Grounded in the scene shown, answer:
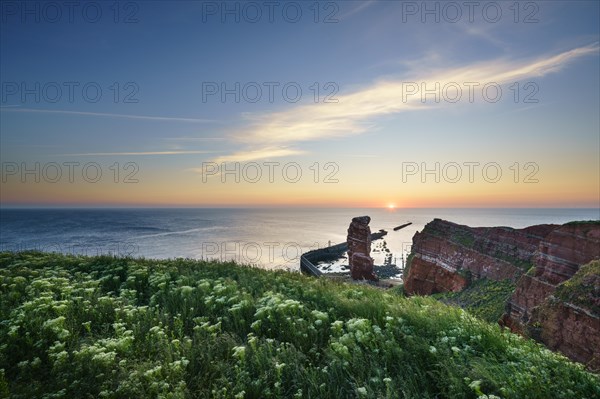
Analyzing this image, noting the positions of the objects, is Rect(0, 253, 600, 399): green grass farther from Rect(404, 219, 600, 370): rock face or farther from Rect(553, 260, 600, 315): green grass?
Rect(553, 260, 600, 315): green grass

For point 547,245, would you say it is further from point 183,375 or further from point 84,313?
point 84,313

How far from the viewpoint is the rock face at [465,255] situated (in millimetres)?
22219

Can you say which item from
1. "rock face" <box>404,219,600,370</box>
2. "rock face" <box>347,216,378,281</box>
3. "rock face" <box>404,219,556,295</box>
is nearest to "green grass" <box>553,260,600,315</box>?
Result: "rock face" <box>404,219,600,370</box>

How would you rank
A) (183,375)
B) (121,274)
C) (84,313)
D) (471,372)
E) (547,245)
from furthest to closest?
(547,245)
(121,274)
(84,313)
(183,375)
(471,372)

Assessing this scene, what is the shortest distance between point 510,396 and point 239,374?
3.72 metres

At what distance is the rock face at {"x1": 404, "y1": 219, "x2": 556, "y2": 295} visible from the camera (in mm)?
22219

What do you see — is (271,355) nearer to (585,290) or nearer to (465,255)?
(585,290)

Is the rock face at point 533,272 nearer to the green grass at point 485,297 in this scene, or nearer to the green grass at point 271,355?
the green grass at point 485,297

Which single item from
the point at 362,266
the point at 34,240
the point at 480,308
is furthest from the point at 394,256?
the point at 34,240

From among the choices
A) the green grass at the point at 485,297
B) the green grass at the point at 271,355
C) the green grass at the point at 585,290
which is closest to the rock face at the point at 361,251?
the green grass at the point at 485,297

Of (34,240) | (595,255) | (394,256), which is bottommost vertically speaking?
(394,256)

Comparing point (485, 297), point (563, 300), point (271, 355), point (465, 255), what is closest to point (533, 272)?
point (485, 297)

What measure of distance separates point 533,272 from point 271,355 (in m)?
16.9

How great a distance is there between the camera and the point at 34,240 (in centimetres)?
9844
